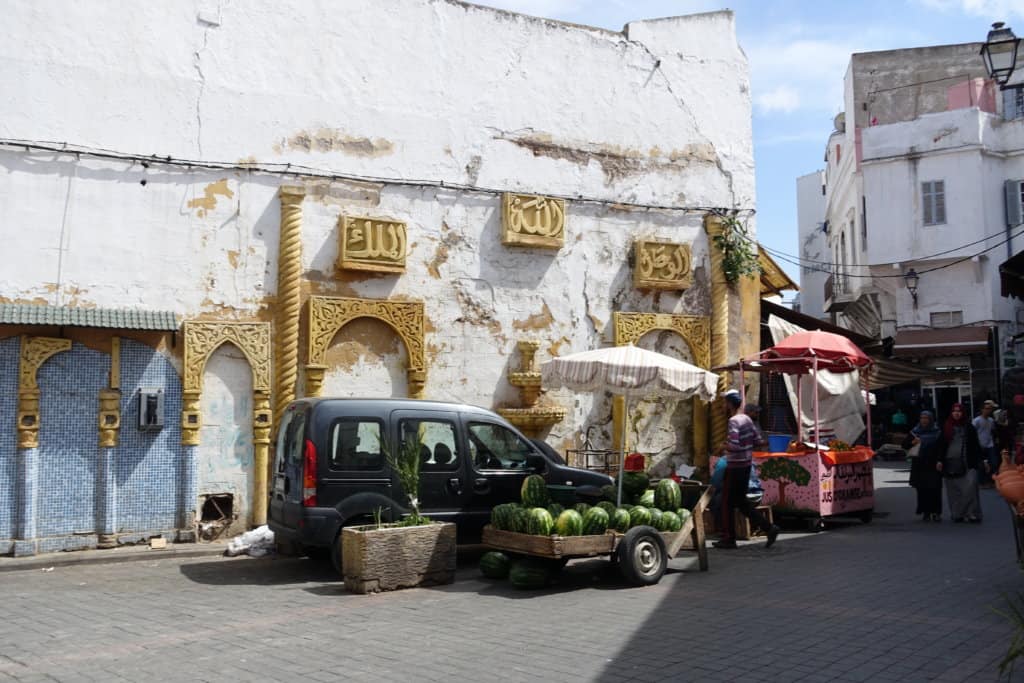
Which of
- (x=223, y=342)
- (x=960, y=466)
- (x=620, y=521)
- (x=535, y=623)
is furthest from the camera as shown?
(x=960, y=466)

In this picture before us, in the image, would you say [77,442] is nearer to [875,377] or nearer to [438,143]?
[438,143]

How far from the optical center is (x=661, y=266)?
14.7 meters

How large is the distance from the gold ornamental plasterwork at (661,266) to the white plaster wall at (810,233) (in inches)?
1199

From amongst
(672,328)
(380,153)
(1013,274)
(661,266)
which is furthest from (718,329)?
(380,153)

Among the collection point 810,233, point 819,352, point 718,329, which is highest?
point 810,233

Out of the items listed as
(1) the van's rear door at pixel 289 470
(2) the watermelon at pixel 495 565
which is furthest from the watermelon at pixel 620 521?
(1) the van's rear door at pixel 289 470

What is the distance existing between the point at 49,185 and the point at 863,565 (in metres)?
10.0

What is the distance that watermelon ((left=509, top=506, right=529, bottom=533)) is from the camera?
339 inches

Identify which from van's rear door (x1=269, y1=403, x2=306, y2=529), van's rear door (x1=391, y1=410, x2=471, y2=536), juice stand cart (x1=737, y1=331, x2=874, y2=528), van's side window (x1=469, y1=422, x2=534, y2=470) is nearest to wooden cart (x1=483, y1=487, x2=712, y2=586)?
van's rear door (x1=391, y1=410, x2=471, y2=536)

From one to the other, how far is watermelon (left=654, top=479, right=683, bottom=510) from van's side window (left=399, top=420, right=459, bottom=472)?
2.18m

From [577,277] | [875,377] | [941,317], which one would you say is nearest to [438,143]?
[577,277]

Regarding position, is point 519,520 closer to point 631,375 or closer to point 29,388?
point 631,375

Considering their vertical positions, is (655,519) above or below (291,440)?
below

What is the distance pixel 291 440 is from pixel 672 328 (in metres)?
7.17
